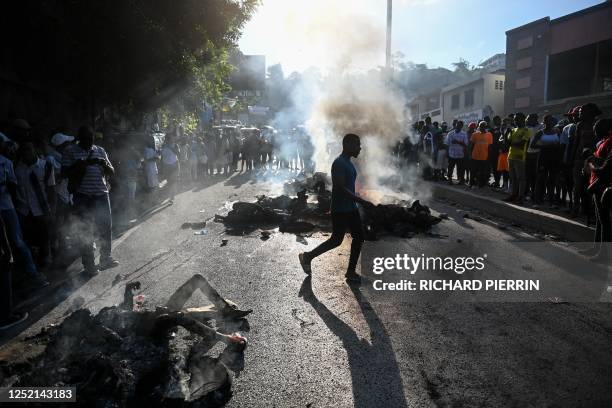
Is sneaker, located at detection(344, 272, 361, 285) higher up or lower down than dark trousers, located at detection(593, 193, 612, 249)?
lower down

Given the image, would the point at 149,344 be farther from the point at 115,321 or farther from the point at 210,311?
the point at 210,311

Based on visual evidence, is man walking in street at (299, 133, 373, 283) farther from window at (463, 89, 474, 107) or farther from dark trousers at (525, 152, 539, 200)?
window at (463, 89, 474, 107)

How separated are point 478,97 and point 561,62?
28.6ft

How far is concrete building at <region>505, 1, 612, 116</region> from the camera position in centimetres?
2089

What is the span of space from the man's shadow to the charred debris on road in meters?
3.19

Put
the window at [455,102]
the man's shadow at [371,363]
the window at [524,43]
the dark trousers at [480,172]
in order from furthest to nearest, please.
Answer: the window at [455,102], the window at [524,43], the dark trousers at [480,172], the man's shadow at [371,363]

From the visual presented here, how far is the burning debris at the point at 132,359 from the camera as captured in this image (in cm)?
262

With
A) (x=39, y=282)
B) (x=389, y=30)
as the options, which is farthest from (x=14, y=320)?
(x=389, y=30)

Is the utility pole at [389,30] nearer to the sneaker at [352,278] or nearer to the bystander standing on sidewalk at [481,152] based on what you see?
the bystander standing on sidewalk at [481,152]

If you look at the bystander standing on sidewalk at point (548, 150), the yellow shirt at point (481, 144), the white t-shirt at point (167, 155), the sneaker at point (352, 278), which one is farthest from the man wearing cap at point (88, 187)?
the yellow shirt at point (481, 144)

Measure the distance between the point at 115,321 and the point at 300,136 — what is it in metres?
16.4

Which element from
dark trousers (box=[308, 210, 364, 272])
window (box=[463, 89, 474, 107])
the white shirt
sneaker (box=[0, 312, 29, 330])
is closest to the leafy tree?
the white shirt

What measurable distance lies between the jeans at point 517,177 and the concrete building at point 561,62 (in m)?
12.4

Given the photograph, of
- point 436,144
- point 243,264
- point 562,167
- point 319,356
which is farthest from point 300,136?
point 319,356
